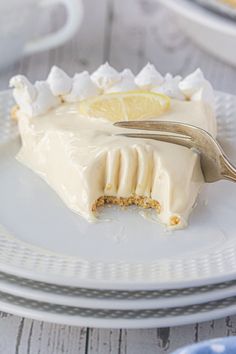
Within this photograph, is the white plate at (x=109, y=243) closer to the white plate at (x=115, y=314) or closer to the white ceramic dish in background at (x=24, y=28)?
the white plate at (x=115, y=314)

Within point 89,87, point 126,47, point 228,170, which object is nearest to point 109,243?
point 228,170

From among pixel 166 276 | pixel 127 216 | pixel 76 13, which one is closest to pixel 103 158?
pixel 127 216

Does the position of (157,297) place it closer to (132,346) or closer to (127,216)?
(132,346)

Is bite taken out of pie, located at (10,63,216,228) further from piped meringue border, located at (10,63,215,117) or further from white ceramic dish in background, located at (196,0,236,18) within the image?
white ceramic dish in background, located at (196,0,236,18)

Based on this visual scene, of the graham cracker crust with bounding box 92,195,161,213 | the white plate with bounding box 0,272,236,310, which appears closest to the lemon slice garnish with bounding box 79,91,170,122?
the graham cracker crust with bounding box 92,195,161,213

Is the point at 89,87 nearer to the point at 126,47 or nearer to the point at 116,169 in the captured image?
the point at 116,169

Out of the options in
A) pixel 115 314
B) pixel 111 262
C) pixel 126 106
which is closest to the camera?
pixel 115 314
